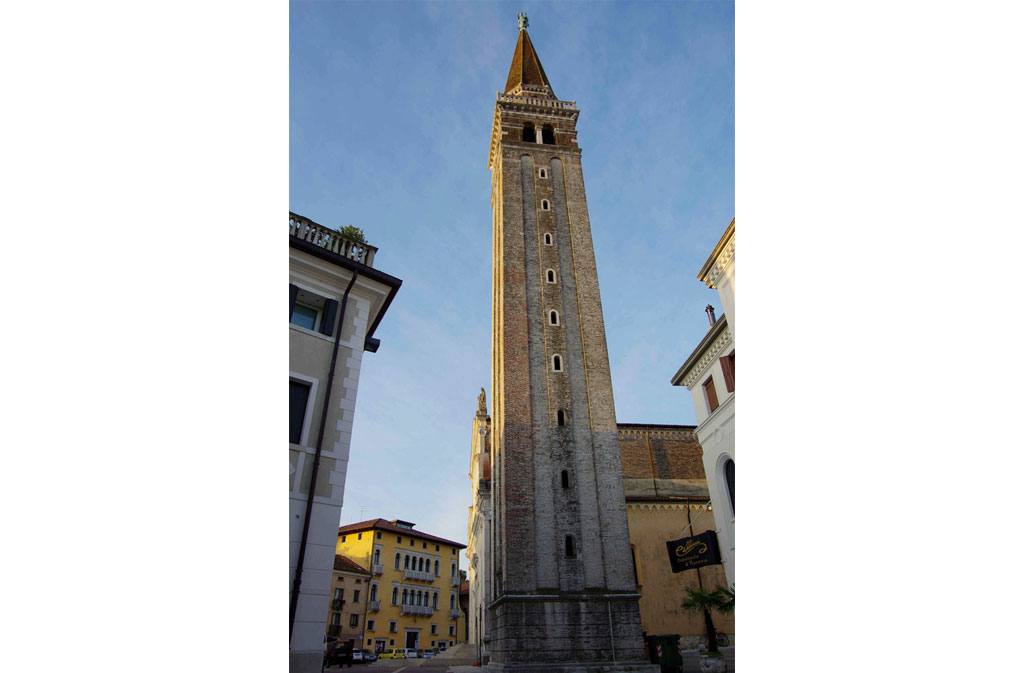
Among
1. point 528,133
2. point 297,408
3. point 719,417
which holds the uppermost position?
point 528,133

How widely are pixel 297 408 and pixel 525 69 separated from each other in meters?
44.2

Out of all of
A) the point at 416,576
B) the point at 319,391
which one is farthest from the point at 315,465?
the point at 416,576

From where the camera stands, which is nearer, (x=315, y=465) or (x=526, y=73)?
(x=315, y=465)

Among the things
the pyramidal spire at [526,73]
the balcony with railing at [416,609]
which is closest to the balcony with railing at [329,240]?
the pyramidal spire at [526,73]

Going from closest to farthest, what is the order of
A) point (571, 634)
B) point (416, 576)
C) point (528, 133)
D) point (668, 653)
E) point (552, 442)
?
point (668, 653) < point (571, 634) < point (552, 442) < point (528, 133) < point (416, 576)

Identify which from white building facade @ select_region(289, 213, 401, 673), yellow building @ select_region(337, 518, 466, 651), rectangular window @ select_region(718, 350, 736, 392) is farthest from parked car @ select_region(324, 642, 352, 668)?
white building facade @ select_region(289, 213, 401, 673)

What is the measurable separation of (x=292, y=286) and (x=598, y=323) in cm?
2203

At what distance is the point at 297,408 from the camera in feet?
39.5

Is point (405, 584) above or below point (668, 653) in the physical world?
above

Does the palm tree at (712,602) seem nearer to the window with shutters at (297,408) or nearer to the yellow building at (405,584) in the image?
the window with shutters at (297,408)

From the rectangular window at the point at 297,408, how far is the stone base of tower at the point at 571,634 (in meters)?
16.5

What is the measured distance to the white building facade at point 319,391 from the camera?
10.7 meters

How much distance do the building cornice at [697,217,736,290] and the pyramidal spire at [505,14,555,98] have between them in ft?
110

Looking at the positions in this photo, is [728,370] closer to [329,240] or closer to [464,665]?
[329,240]
